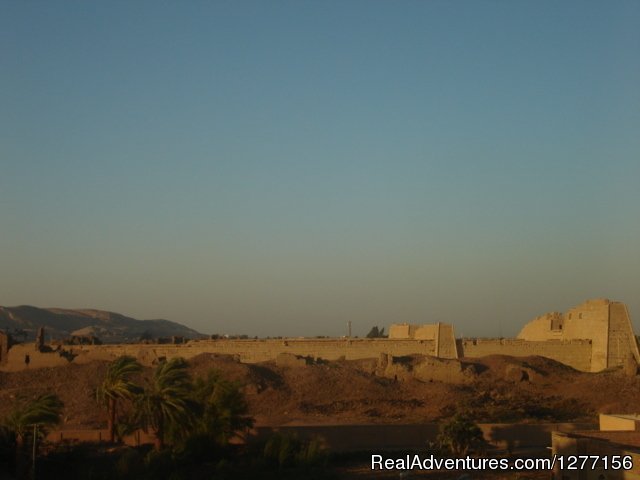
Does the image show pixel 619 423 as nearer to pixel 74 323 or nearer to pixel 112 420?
pixel 112 420

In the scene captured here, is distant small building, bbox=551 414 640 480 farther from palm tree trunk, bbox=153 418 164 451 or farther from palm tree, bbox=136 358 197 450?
palm tree trunk, bbox=153 418 164 451

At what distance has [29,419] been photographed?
1030 inches

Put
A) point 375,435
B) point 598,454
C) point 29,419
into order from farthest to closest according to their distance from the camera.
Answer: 1. point 375,435
2. point 29,419
3. point 598,454

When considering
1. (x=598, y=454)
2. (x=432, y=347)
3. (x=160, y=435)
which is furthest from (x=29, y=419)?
(x=432, y=347)

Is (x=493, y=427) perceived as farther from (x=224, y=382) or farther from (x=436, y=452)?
(x=224, y=382)

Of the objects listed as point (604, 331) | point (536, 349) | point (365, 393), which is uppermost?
point (604, 331)

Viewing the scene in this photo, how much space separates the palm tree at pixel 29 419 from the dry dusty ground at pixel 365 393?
5.67 m

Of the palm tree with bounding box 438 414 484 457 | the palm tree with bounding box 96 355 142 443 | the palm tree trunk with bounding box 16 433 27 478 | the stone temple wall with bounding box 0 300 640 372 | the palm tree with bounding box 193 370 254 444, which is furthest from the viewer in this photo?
the stone temple wall with bounding box 0 300 640 372

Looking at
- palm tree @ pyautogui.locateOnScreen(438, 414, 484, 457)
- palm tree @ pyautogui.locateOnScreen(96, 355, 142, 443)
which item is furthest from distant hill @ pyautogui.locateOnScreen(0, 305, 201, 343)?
palm tree @ pyautogui.locateOnScreen(438, 414, 484, 457)

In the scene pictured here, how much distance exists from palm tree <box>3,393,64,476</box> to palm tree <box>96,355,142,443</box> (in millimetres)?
1797

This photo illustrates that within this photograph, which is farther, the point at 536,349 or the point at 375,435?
the point at 536,349

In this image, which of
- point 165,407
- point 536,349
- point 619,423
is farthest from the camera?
point 536,349

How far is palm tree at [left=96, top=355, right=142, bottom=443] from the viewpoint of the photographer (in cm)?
2845

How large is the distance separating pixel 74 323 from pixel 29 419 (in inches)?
4454
